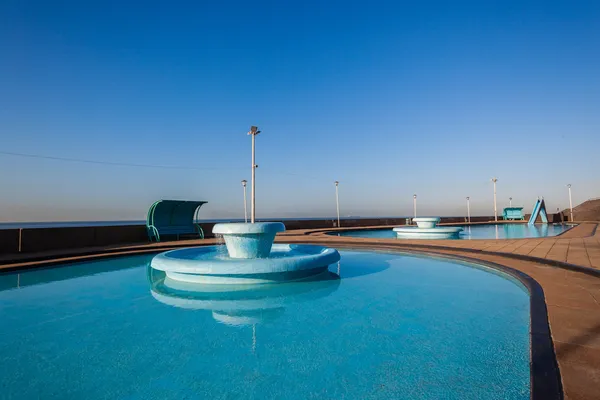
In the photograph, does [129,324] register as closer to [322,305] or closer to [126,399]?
[126,399]

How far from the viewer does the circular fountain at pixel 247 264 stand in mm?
6219

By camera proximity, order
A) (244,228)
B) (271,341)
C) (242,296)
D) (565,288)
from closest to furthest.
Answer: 1. (271,341)
2. (565,288)
3. (242,296)
4. (244,228)

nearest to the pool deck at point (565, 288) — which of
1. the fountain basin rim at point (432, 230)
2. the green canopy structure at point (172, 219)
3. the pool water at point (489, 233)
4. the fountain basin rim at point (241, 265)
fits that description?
the green canopy structure at point (172, 219)

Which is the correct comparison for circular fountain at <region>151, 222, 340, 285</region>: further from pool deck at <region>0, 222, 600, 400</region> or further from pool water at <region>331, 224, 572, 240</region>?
pool water at <region>331, 224, 572, 240</region>

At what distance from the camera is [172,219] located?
15.9 metres

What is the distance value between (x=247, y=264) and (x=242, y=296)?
0.72 meters

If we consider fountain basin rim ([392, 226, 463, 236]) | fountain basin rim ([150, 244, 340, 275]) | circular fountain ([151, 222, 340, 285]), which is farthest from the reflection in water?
fountain basin rim ([392, 226, 463, 236])

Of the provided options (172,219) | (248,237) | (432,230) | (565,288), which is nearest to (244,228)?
(248,237)

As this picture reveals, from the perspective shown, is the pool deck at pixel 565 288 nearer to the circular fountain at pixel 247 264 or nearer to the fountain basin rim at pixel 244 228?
the circular fountain at pixel 247 264

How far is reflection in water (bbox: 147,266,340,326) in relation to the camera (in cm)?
462

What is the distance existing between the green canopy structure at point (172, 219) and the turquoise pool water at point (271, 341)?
8.40m

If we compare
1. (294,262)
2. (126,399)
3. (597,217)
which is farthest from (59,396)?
(597,217)

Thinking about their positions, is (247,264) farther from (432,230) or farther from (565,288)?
(432,230)

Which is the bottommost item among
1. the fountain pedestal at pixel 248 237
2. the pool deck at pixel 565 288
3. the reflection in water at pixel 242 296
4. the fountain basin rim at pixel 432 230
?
the reflection in water at pixel 242 296
